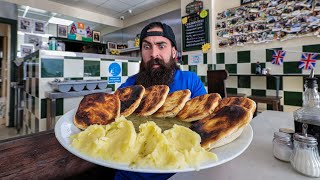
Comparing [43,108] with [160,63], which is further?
[43,108]

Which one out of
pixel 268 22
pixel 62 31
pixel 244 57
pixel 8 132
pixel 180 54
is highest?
pixel 62 31

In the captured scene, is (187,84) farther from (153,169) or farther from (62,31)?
(62,31)

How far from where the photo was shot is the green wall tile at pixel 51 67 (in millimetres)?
1939

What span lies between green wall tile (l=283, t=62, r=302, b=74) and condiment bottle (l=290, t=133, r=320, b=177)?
94.3 inches

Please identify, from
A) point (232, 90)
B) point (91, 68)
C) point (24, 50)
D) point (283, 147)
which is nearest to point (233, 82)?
point (232, 90)

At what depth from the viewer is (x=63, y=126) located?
2.03 feet

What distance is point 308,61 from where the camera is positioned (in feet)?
7.83

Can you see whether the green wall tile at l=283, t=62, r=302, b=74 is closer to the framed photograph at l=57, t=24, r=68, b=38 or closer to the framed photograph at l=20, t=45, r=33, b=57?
the framed photograph at l=57, t=24, r=68, b=38

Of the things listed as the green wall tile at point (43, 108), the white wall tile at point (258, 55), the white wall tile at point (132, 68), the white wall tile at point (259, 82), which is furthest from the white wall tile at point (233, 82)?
the green wall tile at point (43, 108)

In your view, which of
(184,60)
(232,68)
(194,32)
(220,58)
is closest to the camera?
(232,68)

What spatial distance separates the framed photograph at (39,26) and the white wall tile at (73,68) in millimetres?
3599

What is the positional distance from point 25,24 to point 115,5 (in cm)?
227

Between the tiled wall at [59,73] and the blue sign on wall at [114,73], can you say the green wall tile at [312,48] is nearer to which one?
the blue sign on wall at [114,73]

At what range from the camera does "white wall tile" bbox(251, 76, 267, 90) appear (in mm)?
2793
